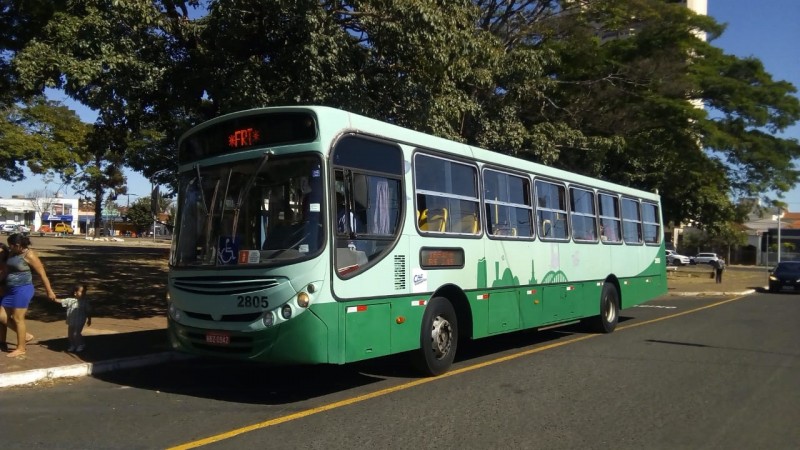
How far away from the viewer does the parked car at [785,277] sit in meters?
27.8

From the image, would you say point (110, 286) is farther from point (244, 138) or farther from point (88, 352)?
point (244, 138)

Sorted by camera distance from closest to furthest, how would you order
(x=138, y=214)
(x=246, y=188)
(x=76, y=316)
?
1. (x=246, y=188)
2. (x=76, y=316)
3. (x=138, y=214)

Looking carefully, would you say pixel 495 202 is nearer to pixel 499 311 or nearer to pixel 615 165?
pixel 499 311

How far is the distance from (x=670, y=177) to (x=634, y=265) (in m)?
16.2

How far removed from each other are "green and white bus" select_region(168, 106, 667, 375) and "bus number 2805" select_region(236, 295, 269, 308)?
1 centimetres

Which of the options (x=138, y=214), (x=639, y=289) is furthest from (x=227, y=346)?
(x=138, y=214)

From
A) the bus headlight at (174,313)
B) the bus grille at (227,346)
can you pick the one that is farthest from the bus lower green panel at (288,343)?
the bus headlight at (174,313)

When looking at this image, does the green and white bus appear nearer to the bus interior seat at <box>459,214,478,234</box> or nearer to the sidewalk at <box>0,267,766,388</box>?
the bus interior seat at <box>459,214,478,234</box>

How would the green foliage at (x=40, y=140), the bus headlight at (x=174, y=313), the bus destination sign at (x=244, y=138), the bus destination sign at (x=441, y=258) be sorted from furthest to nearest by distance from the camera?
1. the green foliage at (x=40, y=140)
2. the bus destination sign at (x=441, y=258)
3. the bus headlight at (x=174, y=313)
4. the bus destination sign at (x=244, y=138)

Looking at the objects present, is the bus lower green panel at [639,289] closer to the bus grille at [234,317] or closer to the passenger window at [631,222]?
the passenger window at [631,222]

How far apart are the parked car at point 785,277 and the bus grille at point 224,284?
27772 millimetres

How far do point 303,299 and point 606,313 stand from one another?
8.33 m

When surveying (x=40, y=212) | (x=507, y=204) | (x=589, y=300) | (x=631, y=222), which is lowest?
(x=589, y=300)

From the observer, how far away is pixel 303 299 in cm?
641
